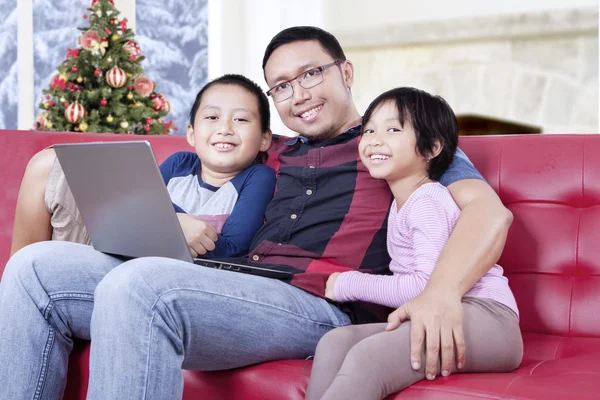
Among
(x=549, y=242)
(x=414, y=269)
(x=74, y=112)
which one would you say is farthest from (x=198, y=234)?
(x=74, y=112)

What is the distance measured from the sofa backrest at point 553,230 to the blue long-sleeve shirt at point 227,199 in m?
0.52

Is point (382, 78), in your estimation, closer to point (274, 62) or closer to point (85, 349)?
point (274, 62)

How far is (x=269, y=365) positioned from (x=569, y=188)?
787 millimetres

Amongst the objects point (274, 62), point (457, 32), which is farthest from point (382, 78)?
point (274, 62)

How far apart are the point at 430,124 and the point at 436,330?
0.46 m

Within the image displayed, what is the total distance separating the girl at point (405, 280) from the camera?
1.18 meters

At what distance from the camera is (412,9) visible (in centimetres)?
489

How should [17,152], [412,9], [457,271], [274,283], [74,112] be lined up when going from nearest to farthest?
[457,271]
[274,283]
[17,152]
[74,112]
[412,9]

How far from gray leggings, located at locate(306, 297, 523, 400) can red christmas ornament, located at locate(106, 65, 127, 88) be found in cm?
288

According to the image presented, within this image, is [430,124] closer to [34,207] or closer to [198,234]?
[198,234]

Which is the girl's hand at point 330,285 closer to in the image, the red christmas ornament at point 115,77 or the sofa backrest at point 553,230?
the sofa backrest at point 553,230

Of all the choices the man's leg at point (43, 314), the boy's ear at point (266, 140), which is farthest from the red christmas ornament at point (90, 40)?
the man's leg at point (43, 314)

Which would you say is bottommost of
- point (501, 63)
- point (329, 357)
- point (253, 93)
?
point (329, 357)

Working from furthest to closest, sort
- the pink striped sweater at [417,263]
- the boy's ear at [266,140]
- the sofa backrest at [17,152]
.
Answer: the sofa backrest at [17,152]
the boy's ear at [266,140]
the pink striped sweater at [417,263]
